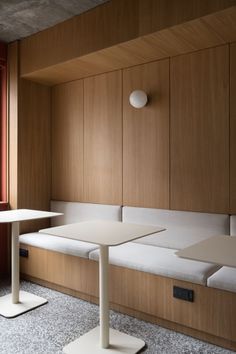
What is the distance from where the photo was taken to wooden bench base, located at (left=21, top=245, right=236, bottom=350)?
209cm

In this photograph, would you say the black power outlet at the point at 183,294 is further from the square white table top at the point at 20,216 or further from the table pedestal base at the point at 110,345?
the square white table top at the point at 20,216

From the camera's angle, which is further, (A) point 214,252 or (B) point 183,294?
(B) point 183,294

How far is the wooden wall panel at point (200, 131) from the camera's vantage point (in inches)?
107

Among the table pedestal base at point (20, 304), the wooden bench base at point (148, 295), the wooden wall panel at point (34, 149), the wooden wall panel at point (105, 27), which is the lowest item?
the table pedestal base at point (20, 304)

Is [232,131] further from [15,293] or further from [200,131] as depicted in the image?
[15,293]

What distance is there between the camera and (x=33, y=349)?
2.10 meters

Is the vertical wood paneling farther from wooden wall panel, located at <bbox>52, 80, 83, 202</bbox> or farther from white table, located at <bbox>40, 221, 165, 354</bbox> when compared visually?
white table, located at <bbox>40, 221, 165, 354</bbox>

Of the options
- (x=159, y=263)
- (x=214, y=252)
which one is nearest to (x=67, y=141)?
(x=159, y=263)

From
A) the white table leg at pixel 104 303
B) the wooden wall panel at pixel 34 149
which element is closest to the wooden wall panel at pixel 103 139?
the wooden wall panel at pixel 34 149

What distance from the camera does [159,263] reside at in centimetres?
240

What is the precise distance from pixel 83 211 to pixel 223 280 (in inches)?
74.9

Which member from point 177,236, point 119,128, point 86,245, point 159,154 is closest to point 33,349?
point 86,245

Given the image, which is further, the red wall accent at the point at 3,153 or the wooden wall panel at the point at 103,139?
the red wall accent at the point at 3,153

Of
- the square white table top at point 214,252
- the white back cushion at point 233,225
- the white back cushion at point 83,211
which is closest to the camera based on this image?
the square white table top at point 214,252
